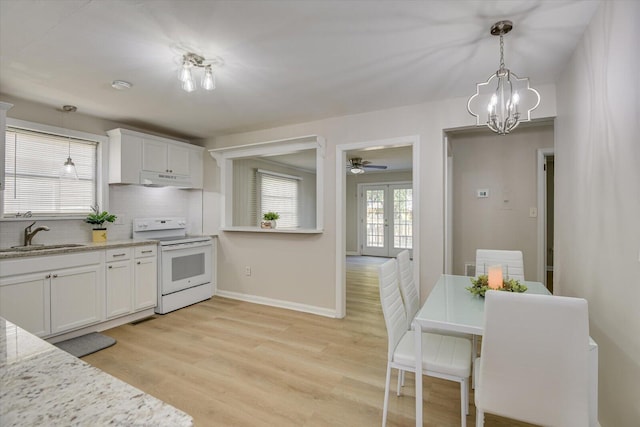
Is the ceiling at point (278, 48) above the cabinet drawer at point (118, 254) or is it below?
above

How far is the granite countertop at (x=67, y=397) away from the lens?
54 cm

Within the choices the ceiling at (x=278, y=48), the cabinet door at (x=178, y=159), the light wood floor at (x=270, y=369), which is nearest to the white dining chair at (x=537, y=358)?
the light wood floor at (x=270, y=369)

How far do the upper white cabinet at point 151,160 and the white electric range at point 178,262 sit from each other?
1.97 ft

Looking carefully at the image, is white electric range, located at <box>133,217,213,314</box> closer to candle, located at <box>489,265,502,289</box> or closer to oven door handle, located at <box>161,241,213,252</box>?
oven door handle, located at <box>161,241,213,252</box>

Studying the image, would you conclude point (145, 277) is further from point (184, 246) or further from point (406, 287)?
point (406, 287)

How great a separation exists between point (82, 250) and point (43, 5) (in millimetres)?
2202

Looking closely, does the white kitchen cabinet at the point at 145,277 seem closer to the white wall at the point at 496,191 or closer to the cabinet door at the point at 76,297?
the cabinet door at the point at 76,297

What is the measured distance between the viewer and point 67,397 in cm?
60

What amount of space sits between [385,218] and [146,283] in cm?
634

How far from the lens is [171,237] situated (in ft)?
15.0

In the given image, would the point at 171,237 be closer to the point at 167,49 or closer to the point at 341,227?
the point at 341,227

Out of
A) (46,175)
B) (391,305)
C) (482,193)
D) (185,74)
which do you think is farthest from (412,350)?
(46,175)

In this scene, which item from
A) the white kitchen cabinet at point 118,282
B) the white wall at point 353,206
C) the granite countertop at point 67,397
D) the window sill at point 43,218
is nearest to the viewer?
the granite countertop at point 67,397

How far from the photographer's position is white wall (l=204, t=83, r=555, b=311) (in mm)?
3303
